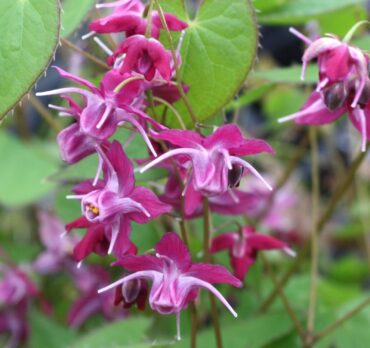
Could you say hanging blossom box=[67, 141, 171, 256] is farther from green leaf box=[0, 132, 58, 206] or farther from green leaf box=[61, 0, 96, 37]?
green leaf box=[0, 132, 58, 206]

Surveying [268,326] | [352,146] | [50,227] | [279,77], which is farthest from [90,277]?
[352,146]

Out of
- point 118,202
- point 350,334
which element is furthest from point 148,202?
point 350,334

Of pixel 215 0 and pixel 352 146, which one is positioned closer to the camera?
pixel 215 0

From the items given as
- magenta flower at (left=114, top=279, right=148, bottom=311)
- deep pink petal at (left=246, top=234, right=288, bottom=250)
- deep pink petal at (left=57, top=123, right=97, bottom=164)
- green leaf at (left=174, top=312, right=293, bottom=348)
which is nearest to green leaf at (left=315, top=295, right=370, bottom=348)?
green leaf at (left=174, top=312, right=293, bottom=348)

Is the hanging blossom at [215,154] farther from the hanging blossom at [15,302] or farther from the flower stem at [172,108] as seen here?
the hanging blossom at [15,302]

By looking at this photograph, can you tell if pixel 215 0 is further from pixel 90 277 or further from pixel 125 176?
pixel 90 277

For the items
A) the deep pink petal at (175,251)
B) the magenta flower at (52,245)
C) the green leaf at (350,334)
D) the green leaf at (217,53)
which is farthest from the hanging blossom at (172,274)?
the magenta flower at (52,245)

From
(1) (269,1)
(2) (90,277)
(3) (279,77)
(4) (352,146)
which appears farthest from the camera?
(4) (352,146)
